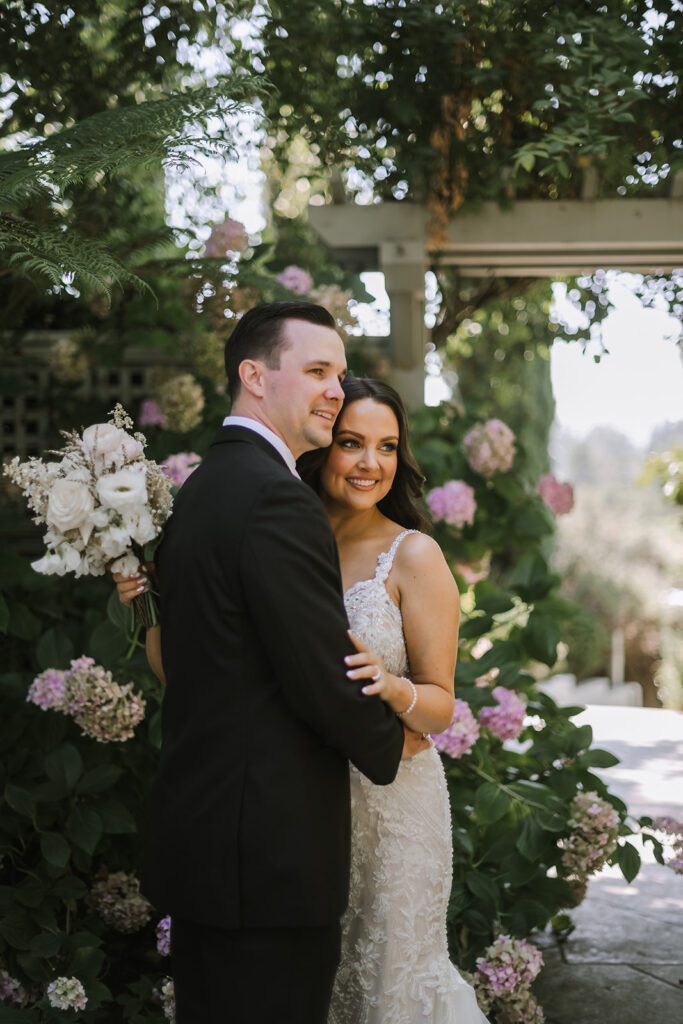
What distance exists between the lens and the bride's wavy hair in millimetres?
2236

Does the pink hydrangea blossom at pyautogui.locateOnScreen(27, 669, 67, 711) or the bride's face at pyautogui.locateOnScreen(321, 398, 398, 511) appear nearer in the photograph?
the bride's face at pyautogui.locateOnScreen(321, 398, 398, 511)

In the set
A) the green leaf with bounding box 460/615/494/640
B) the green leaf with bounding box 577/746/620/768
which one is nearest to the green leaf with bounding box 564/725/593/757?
the green leaf with bounding box 577/746/620/768

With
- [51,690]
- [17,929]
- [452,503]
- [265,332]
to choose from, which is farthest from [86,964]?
[452,503]

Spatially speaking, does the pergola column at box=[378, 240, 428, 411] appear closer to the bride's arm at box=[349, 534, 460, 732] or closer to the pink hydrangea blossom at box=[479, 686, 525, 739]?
the pink hydrangea blossom at box=[479, 686, 525, 739]

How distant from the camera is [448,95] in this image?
366 cm

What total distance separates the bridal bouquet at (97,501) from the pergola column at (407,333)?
259cm

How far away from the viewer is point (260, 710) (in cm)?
155

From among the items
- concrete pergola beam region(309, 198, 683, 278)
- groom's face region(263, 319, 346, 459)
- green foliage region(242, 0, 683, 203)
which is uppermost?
green foliage region(242, 0, 683, 203)

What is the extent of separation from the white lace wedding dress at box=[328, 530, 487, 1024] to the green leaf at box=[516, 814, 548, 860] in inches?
32.7

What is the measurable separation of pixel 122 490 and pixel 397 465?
0.85 metres

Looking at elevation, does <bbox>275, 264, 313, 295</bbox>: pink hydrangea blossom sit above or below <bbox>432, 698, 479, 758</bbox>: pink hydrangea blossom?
above

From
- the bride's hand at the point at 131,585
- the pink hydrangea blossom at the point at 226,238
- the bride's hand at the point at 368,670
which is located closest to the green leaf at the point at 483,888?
the bride's hand at the point at 368,670

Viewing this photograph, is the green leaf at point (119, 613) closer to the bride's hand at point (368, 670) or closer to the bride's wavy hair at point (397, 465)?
the bride's wavy hair at point (397, 465)

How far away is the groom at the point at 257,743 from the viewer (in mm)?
1506
